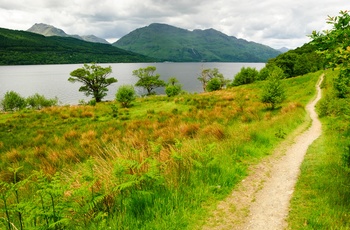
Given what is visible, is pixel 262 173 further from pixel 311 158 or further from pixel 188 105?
pixel 188 105

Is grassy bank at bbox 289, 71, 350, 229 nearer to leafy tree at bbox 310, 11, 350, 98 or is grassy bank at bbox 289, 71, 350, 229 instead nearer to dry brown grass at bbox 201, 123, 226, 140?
leafy tree at bbox 310, 11, 350, 98

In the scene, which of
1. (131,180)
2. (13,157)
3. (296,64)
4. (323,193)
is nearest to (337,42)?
(323,193)

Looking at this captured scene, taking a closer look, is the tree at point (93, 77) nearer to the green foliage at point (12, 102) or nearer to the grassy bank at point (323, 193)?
the green foliage at point (12, 102)

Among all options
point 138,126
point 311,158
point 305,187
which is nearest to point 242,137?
point 311,158

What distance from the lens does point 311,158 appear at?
906cm

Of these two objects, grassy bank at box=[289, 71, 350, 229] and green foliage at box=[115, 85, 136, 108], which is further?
green foliage at box=[115, 85, 136, 108]

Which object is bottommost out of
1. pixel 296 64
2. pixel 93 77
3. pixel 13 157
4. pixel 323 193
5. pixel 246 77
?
pixel 13 157

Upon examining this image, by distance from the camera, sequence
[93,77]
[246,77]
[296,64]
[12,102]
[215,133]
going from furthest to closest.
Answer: [296,64]
[246,77]
[12,102]
[93,77]
[215,133]

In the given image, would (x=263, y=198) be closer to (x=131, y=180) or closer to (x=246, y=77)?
(x=131, y=180)

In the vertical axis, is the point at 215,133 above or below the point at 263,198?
above

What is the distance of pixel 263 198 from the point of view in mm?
5898

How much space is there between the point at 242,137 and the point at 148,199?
6.81 metres

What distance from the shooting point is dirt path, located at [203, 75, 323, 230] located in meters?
4.85

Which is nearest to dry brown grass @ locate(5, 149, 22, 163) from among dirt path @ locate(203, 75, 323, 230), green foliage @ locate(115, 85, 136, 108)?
dirt path @ locate(203, 75, 323, 230)
